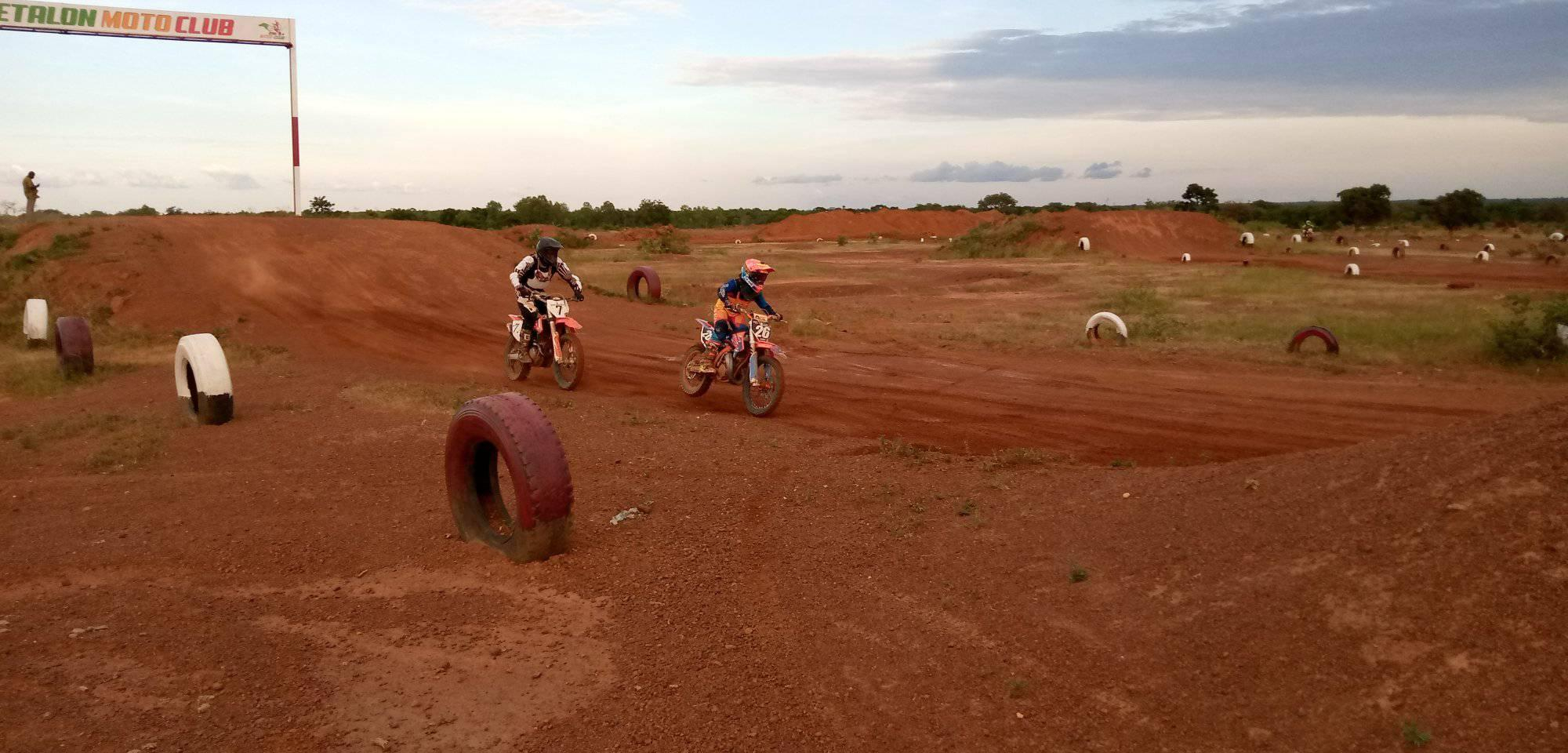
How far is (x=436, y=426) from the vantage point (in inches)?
418

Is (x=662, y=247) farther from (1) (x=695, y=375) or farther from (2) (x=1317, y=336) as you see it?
(1) (x=695, y=375)

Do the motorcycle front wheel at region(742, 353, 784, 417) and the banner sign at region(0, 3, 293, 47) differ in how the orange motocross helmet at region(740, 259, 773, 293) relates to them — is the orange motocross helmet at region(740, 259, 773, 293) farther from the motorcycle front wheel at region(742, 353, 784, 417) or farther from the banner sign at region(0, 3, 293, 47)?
the banner sign at region(0, 3, 293, 47)

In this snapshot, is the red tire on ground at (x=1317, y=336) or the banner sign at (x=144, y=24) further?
the banner sign at (x=144, y=24)

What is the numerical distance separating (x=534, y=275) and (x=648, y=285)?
36.5ft

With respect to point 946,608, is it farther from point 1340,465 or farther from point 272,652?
point 272,652

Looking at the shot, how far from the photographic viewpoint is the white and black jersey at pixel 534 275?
12898 mm

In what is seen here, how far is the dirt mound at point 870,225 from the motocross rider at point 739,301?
58409 mm

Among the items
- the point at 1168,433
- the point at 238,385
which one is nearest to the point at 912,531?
the point at 1168,433

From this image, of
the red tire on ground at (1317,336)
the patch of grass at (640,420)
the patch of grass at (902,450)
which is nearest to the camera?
the patch of grass at (902,450)

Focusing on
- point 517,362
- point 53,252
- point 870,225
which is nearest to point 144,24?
point 53,252

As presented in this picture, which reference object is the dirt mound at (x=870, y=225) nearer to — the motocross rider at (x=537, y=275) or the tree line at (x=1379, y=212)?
the tree line at (x=1379, y=212)

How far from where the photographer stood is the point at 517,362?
46.2 feet

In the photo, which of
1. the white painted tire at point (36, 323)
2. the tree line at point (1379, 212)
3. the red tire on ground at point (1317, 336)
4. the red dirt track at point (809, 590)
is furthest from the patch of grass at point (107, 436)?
the tree line at point (1379, 212)

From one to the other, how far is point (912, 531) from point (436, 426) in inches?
223
